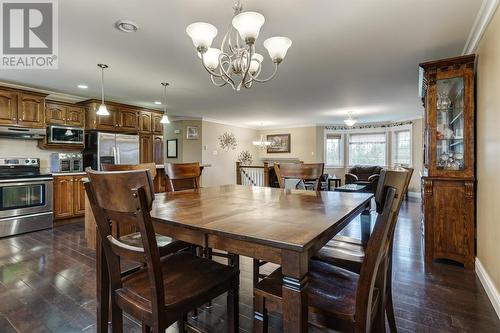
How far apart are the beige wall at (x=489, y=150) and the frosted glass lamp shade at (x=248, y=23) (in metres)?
1.79

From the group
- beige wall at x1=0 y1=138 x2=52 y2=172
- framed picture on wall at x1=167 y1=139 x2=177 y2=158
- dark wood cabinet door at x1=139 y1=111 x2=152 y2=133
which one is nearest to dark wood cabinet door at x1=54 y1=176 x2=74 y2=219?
beige wall at x1=0 y1=138 x2=52 y2=172

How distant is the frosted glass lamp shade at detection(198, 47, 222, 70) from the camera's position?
6.90 feet

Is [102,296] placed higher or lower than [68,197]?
lower

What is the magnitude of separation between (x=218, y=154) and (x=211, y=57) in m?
5.86

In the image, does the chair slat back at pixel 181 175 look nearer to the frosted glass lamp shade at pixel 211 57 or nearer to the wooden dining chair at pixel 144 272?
the frosted glass lamp shade at pixel 211 57

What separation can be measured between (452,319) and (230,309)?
155cm

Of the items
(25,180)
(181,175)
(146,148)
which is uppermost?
(146,148)

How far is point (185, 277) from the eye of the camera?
1.22 m

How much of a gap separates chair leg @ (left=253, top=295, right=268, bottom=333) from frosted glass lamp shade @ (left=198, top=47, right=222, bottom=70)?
5.84 feet

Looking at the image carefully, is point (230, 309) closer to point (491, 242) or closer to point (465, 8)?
point (491, 242)

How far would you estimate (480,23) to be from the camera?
87.0 inches

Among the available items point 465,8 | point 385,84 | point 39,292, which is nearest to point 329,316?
point 39,292

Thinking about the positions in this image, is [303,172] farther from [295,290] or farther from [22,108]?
[22,108]

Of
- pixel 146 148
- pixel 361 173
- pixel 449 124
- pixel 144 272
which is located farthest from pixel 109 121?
pixel 361 173
